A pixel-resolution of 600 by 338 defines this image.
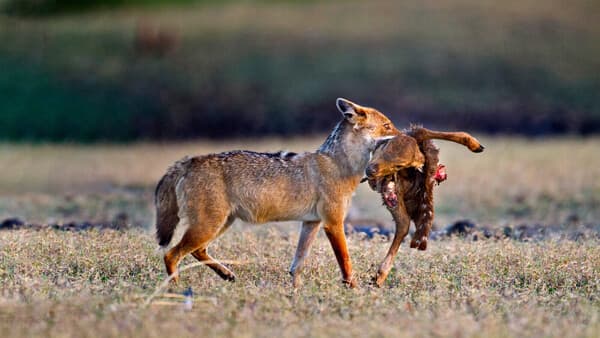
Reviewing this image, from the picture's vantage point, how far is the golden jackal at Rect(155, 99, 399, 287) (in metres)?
8.72

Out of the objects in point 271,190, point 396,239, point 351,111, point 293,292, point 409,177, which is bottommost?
point 293,292

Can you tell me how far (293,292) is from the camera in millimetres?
8070

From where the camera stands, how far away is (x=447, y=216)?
15539mm

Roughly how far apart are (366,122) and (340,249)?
1.45m

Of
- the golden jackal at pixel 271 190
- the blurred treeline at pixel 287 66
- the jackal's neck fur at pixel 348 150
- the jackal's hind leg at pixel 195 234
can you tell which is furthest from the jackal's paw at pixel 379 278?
the blurred treeline at pixel 287 66

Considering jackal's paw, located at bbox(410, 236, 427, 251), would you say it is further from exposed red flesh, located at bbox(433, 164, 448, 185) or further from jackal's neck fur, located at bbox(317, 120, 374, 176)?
jackal's neck fur, located at bbox(317, 120, 374, 176)

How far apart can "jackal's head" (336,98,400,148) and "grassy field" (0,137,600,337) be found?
1.37 metres

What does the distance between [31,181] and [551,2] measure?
1097 inches

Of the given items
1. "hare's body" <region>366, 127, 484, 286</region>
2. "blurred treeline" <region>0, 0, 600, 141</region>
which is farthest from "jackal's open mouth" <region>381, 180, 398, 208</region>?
"blurred treeline" <region>0, 0, 600, 141</region>

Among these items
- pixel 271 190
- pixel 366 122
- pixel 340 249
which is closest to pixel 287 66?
pixel 366 122

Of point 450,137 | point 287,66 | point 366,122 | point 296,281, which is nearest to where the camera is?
point 296,281

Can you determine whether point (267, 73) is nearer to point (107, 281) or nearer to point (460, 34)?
point (460, 34)

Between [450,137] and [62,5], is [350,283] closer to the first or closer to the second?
[450,137]

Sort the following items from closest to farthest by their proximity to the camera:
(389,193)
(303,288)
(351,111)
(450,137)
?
(303,288) < (389,193) < (450,137) < (351,111)
